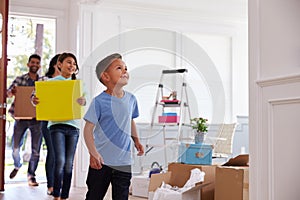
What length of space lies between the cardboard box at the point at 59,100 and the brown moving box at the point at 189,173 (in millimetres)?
831

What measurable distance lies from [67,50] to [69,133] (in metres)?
1.99

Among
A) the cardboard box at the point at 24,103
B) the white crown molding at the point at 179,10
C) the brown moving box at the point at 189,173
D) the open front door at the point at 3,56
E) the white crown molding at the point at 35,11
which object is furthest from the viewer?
the white crown molding at the point at 179,10

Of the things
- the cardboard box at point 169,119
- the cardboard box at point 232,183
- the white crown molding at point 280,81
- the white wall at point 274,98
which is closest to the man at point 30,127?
the cardboard box at point 169,119

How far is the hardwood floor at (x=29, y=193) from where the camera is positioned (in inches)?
170

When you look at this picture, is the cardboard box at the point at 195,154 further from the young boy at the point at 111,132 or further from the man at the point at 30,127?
the man at the point at 30,127


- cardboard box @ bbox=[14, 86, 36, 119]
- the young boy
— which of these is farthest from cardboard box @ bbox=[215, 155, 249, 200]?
cardboard box @ bbox=[14, 86, 36, 119]

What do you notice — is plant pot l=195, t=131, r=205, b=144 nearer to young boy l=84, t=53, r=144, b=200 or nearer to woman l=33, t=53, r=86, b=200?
woman l=33, t=53, r=86, b=200

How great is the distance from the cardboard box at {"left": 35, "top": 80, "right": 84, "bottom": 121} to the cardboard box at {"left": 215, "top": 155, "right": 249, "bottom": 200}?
1.09m

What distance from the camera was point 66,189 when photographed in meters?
3.86

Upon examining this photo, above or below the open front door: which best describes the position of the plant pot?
below

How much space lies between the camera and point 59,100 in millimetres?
3867

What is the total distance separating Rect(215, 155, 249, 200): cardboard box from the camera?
3.14 metres

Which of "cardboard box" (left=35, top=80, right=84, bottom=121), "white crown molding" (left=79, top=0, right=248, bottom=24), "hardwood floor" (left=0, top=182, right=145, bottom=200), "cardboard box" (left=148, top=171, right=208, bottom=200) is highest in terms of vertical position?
"white crown molding" (left=79, top=0, right=248, bottom=24)

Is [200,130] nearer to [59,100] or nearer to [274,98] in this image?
[59,100]
